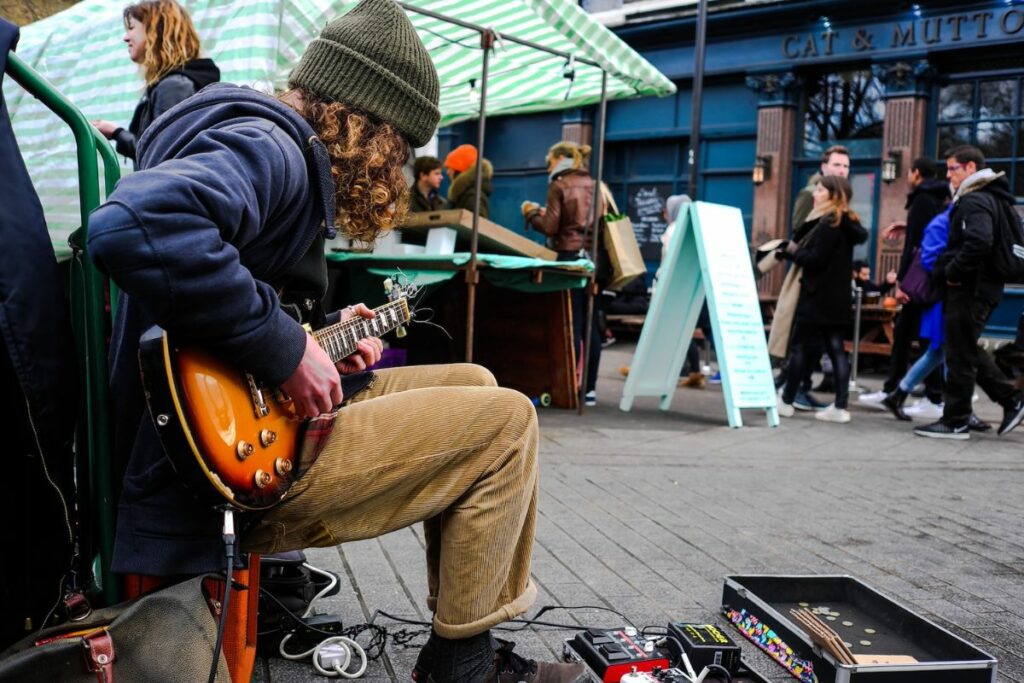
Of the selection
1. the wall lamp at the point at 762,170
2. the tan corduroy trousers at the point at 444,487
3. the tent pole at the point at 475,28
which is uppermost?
the tent pole at the point at 475,28

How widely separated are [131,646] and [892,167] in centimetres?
1342

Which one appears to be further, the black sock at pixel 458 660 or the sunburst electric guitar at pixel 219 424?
the black sock at pixel 458 660

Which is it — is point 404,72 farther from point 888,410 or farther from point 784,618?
point 888,410

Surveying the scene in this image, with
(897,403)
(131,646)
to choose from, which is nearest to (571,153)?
(897,403)

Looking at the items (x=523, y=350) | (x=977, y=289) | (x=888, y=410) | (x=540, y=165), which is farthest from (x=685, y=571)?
(x=540, y=165)

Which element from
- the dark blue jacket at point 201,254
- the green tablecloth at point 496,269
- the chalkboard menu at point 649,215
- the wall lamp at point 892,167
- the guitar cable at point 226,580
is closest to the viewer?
the dark blue jacket at point 201,254

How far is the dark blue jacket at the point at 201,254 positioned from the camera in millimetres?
1638

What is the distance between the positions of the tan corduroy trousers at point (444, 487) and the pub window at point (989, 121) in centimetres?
1293

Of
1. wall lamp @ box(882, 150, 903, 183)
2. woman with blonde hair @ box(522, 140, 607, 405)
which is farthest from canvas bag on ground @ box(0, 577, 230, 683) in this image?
wall lamp @ box(882, 150, 903, 183)

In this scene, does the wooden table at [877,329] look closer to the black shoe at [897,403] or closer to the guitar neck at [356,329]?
the black shoe at [897,403]

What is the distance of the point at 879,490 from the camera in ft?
17.9

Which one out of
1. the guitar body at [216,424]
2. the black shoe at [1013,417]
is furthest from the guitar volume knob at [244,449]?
the black shoe at [1013,417]

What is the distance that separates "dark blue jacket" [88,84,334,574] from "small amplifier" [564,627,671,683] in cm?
105

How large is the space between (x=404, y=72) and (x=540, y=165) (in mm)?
15392
